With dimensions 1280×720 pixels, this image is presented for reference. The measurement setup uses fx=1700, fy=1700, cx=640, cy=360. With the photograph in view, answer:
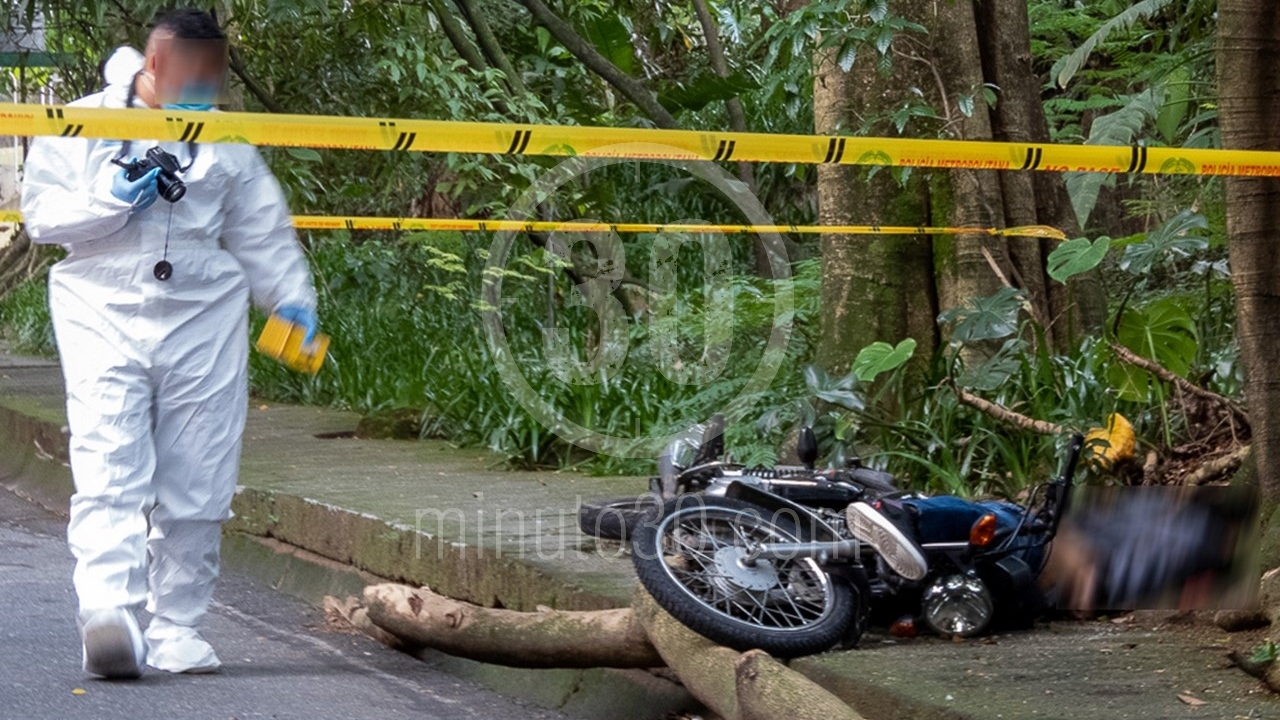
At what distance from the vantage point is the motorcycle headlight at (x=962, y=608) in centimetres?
394

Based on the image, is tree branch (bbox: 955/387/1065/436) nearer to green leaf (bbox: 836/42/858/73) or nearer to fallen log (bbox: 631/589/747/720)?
green leaf (bbox: 836/42/858/73)

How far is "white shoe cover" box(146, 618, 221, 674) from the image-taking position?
4.45 metres

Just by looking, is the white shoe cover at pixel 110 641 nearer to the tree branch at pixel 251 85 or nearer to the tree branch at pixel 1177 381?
the tree branch at pixel 1177 381

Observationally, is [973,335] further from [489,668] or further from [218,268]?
[218,268]

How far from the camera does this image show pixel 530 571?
4676 mm

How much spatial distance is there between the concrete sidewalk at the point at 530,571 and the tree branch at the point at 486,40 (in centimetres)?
235

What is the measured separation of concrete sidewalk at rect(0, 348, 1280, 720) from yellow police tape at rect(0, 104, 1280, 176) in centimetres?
115

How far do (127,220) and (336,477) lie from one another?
245 centimetres

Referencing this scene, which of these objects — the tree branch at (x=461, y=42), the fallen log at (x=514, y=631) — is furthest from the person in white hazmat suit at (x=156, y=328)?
the tree branch at (x=461, y=42)

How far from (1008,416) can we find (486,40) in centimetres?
549

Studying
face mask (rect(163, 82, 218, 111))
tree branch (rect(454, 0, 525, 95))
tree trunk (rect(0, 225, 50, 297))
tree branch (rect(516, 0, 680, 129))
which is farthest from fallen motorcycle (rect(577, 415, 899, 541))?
tree trunk (rect(0, 225, 50, 297))

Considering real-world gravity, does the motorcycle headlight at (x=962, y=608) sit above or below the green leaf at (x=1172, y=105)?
below

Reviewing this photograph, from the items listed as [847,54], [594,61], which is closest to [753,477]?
[847,54]

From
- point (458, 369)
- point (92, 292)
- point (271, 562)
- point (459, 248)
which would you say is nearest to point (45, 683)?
point (92, 292)
